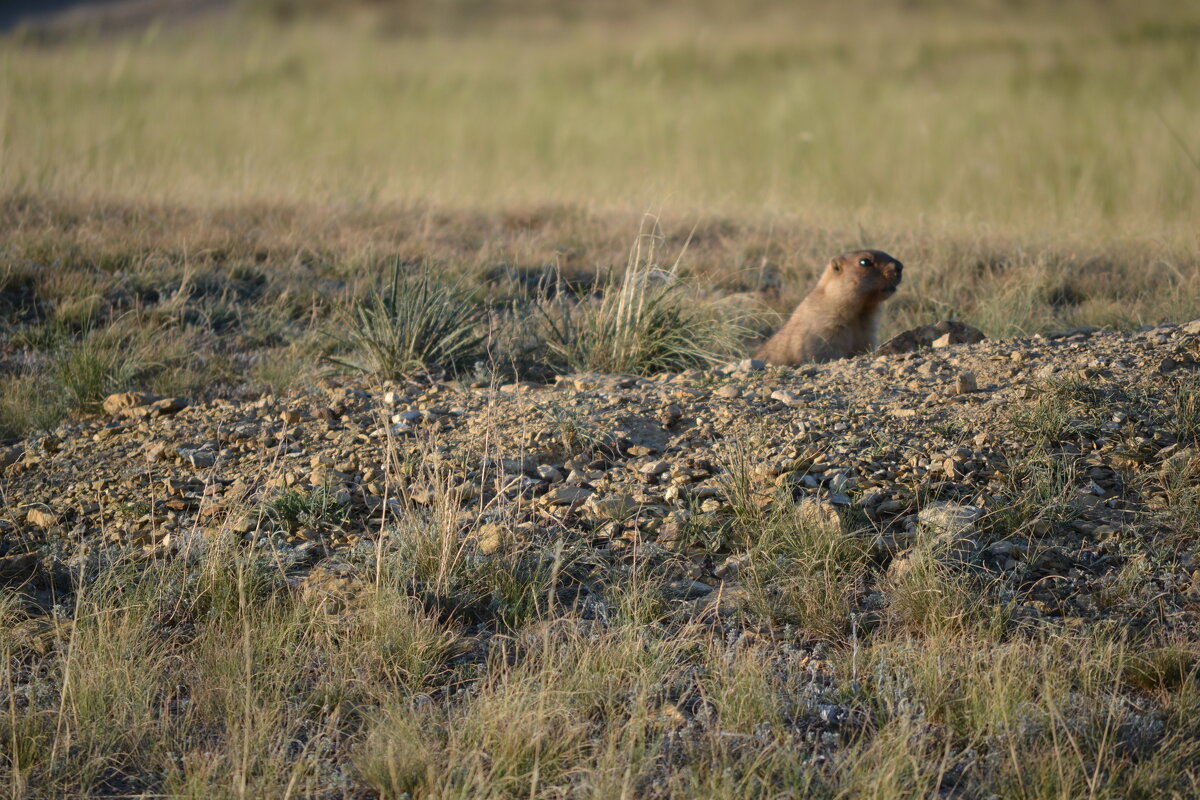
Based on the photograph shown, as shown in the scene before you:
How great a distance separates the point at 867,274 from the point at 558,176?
7.41 meters

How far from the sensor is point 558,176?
1341 centimetres

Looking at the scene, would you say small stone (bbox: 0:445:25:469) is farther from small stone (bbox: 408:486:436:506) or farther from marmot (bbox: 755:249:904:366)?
marmot (bbox: 755:249:904:366)

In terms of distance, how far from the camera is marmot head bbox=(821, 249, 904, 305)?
6566 mm

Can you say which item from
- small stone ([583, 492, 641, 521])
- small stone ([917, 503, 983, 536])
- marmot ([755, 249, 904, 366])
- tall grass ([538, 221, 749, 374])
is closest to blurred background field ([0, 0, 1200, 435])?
tall grass ([538, 221, 749, 374])

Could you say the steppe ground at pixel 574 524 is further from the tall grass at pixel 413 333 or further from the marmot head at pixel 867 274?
the marmot head at pixel 867 274

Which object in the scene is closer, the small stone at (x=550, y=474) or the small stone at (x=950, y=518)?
the small stone at (x=950, y=518)

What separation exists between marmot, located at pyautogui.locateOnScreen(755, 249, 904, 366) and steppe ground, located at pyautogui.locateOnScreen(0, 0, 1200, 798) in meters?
0.32

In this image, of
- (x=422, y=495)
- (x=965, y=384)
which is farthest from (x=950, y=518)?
(x=422, y=495)

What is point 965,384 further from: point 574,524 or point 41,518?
point 41,518

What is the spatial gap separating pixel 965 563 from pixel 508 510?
5.07ft

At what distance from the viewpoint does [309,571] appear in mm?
3816

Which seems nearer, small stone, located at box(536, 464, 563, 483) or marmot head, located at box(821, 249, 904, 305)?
small stone, located at box(536, 464, 563, 483)

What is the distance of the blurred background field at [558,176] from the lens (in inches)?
290

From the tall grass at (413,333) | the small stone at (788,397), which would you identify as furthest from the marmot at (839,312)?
the tall grass at (413,333)
